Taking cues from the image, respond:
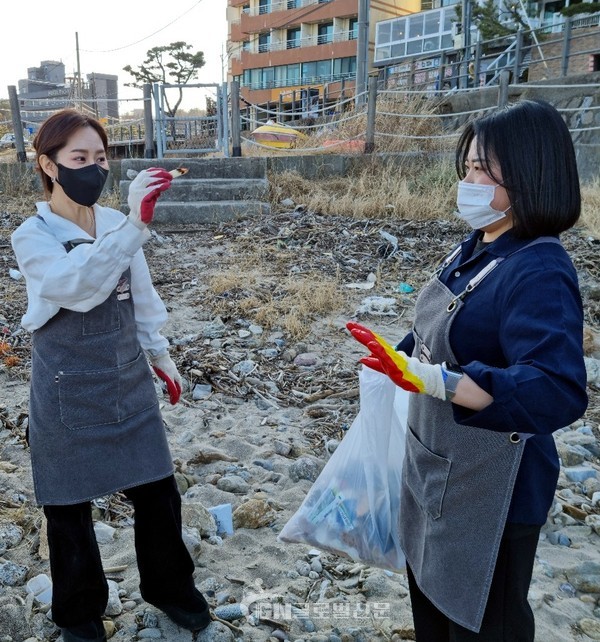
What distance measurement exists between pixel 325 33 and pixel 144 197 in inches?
1416

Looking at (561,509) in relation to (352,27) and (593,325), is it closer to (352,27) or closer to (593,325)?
(593,325)

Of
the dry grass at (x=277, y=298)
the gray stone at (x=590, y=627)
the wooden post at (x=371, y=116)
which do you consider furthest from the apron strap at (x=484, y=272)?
the wooden post at (x=371, y=116)

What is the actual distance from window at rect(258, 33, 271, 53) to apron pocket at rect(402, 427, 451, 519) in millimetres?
38528

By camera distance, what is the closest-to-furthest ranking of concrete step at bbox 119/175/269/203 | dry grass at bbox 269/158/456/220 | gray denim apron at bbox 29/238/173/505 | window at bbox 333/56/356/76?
gray denim apron at bbox 29/238/173/505 → dry grass at bbox 269/158/456/220 → concrete step at bbox 119/175/269/203 → window at bbox 333/56/356/76

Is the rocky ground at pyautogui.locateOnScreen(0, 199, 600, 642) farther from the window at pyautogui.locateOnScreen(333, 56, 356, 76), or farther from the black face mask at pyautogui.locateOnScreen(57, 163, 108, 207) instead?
the window at pyautogui.locateOnScreen(333, 56, 356, 76)

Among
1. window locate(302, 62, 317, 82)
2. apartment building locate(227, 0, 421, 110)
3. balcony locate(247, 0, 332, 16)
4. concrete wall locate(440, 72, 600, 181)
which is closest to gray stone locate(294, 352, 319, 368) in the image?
concrete wall locate(440, 72, 600, 181)

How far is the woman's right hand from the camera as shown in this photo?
1.59 m

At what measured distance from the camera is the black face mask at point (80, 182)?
1827 millimetres

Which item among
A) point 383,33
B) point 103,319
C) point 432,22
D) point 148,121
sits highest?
point 432,22

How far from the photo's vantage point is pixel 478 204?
4.42ft

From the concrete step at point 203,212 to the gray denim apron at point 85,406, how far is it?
6497mm

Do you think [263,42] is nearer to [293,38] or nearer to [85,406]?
[293,38]

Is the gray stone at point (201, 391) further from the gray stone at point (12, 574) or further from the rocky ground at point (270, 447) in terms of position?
the gray stone at point (12, 574)

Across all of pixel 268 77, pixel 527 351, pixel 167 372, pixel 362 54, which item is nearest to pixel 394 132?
pixel 362 54
